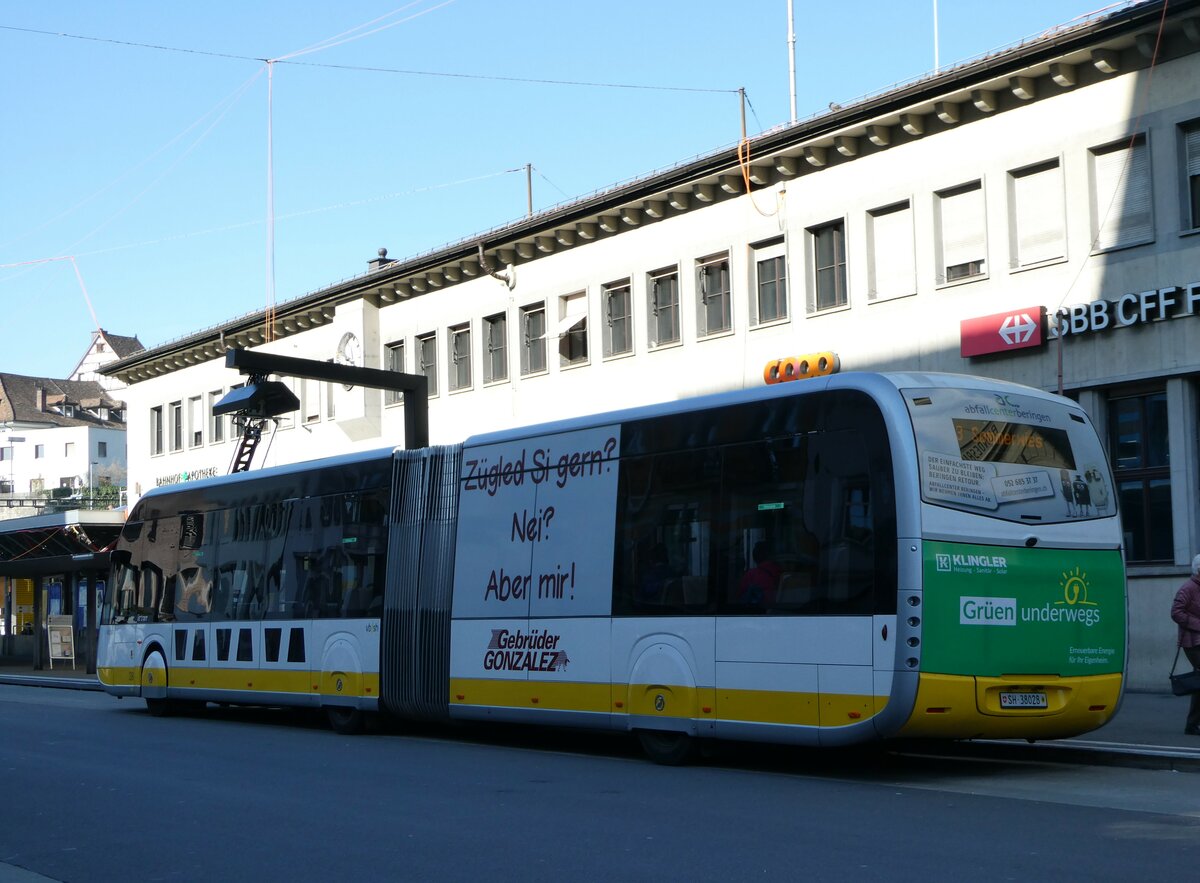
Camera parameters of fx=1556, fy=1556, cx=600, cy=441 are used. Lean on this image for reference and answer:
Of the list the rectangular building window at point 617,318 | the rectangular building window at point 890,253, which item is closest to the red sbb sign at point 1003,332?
the rectangular building window at point 890,253

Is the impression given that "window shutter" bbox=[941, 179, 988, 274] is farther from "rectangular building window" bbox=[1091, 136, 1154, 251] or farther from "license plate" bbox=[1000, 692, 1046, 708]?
"license plate" bbox=[1000, 692, 1046, 708]

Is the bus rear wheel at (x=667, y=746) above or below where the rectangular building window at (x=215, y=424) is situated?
below

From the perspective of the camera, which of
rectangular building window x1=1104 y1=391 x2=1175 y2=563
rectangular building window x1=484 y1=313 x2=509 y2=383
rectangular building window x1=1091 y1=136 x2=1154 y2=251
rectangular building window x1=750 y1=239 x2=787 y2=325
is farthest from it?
rectangular building window x1=484 y1=313 x2=509 y2=383

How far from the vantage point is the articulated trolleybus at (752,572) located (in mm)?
→ 11508

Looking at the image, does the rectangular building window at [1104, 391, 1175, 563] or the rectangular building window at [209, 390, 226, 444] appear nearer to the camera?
the rectangular building window at [1104, 391, 1175, 563]

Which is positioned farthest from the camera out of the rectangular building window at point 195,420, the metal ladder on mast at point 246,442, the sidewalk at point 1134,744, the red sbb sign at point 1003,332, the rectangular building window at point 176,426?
the rectangular building window at point 176,426

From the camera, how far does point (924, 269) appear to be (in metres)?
24.1

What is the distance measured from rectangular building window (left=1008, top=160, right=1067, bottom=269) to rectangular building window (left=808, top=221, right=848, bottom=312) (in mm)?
3551

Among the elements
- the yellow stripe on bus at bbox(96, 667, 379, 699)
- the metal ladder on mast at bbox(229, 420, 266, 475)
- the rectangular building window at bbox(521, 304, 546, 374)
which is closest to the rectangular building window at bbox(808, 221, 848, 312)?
the rectangular building window at bbox(521, 304, 546, 374)

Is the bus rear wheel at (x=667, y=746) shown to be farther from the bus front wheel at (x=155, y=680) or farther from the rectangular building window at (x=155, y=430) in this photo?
the rectangular building window at (x=155, y=430)

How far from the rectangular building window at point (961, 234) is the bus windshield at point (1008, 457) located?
1111 cm

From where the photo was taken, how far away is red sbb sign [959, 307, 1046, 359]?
21969mm

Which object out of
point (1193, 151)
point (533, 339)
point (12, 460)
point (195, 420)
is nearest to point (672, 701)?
point (1193, 151)

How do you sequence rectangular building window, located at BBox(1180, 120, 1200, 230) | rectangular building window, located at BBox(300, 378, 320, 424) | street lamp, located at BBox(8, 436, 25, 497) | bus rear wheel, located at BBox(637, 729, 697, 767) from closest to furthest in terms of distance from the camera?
bus rear wheel, located at BBox(637, 729, 697, 767) < rectangular building window, located at BBox(1180, 120, 1200, 230) < rectangular building window, located at BBox(300, 378, 320, 424) < street lamp, located at BBox(8, 436, 25, 497)
